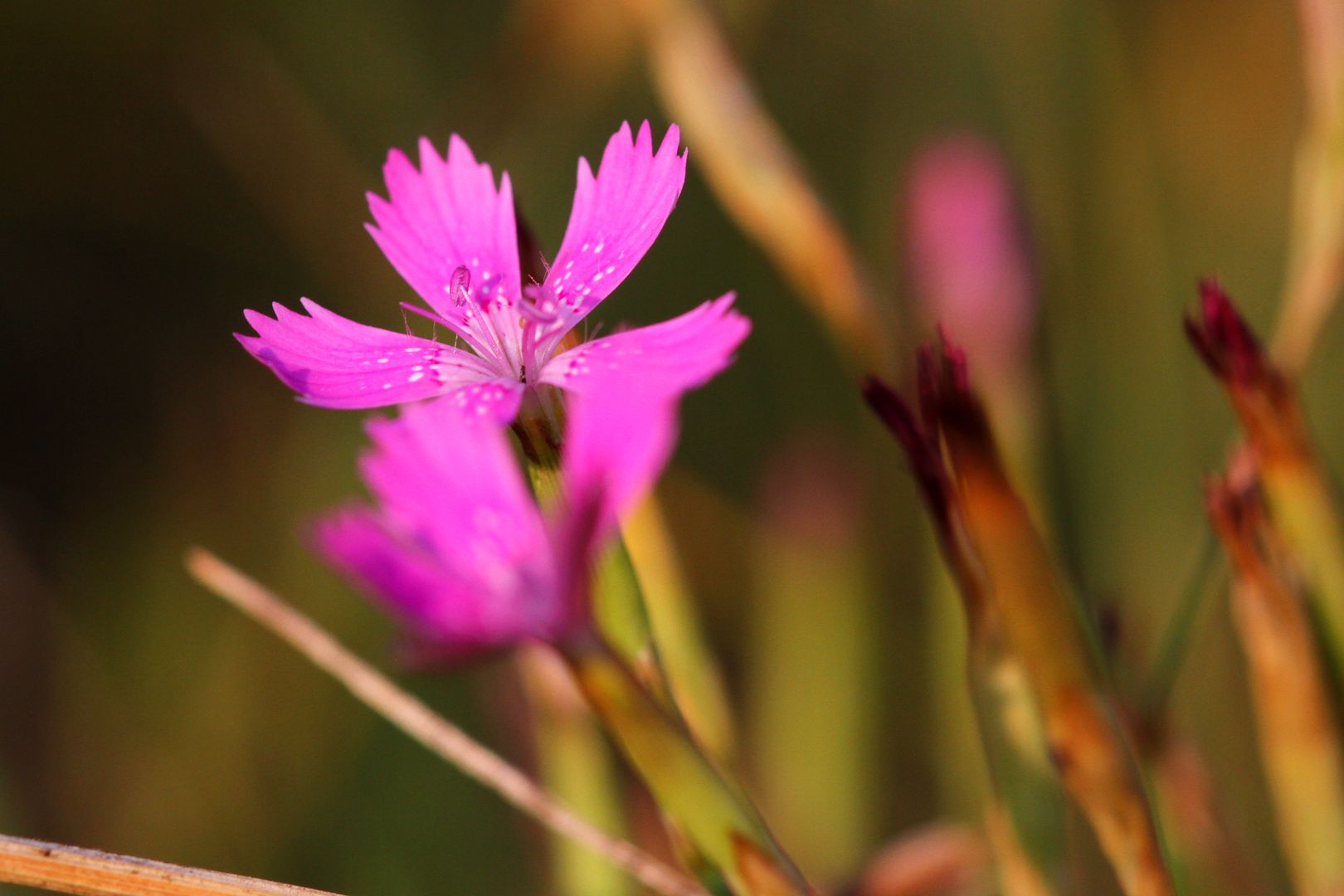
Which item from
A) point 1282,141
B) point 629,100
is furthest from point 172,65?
point 1282,141

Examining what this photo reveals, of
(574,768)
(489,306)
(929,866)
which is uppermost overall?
(489,306)

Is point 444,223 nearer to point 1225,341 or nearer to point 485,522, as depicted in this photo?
point 485,522

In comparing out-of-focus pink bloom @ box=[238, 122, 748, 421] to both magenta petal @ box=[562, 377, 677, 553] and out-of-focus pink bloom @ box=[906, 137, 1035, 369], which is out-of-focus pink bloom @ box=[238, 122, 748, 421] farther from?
out-of-focus pink bloom @ box=[906, 137, 1035, 369]

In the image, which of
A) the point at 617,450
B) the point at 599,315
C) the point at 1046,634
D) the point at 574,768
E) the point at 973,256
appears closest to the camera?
the point at 617,450

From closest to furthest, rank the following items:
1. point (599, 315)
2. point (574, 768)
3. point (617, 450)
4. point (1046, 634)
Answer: point (617, 450)
point (1046, 634)
point (574, 768)
point (599, 315)

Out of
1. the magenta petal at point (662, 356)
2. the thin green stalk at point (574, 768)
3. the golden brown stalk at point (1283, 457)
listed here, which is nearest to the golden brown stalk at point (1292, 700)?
the golden brown stalk at point (1283, 457)

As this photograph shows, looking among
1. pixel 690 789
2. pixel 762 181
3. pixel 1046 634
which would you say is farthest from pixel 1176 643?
pixel 762 181

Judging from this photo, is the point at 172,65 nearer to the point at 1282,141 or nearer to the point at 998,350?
the point at 998,350
